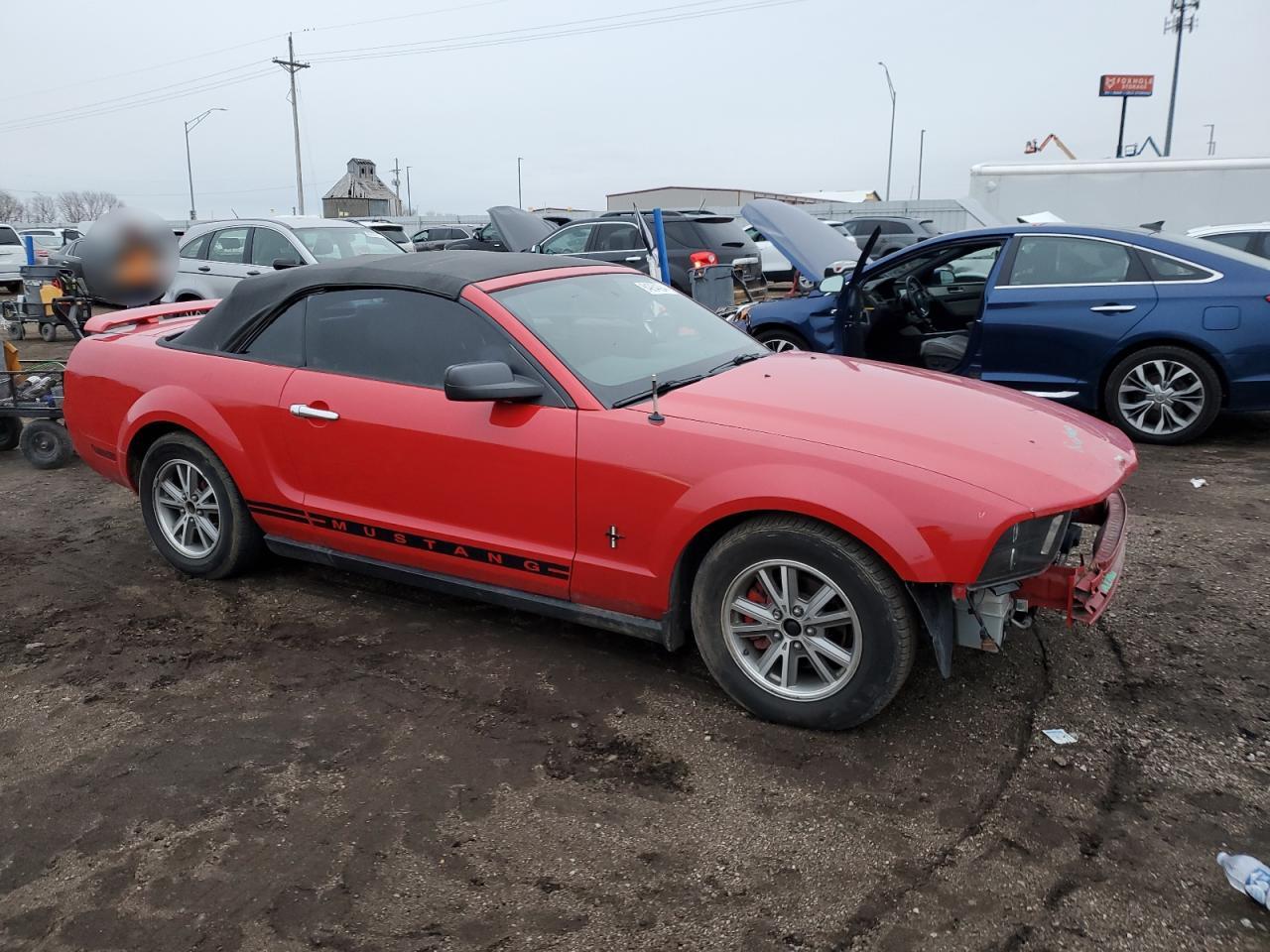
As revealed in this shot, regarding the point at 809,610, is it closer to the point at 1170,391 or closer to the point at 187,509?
the point at 187,509

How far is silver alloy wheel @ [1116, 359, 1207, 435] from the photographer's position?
6602mm

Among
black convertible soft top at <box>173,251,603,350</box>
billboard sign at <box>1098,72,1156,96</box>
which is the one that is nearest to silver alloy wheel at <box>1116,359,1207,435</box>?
black convertible soft top at <box>173,251,603,350</box>

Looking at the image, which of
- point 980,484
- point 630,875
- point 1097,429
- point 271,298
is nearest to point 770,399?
point 980,484

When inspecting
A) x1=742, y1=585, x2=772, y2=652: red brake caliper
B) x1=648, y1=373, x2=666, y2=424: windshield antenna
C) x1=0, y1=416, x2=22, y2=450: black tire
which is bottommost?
x1=0, y1=416, x2=22, y2=450: black tire

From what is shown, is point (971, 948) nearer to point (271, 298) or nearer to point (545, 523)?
point (545, 523)

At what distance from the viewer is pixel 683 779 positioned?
119 inches

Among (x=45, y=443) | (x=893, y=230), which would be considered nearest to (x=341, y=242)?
(x=45, y=443)

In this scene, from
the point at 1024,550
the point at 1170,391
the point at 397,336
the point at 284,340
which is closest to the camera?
the point at 1024,550

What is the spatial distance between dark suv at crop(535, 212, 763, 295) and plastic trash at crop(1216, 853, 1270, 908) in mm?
12154

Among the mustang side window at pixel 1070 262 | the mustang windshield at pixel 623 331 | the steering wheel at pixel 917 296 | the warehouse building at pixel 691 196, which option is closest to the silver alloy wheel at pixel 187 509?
the mustang windshield at pixel 623 331

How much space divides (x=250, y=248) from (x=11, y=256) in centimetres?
1379

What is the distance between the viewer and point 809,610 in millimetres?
3152

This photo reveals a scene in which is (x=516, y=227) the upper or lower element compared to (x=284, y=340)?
upper

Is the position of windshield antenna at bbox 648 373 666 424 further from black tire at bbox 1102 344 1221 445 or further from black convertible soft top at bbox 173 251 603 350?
black tire at bbox 1102 344 1221 445
